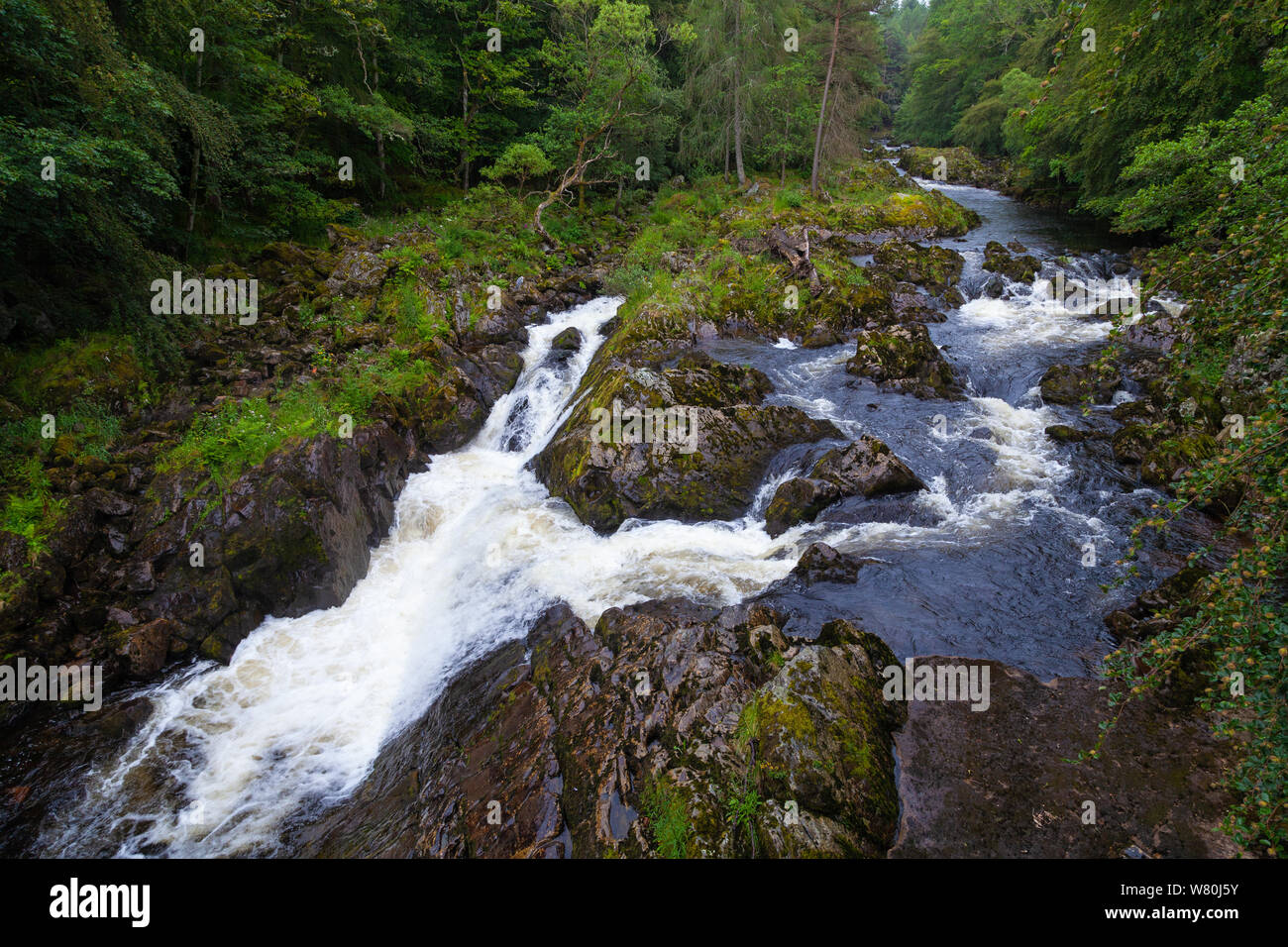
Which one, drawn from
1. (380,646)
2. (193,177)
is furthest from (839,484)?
(193,177)

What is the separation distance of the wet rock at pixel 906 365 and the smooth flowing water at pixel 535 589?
587 millimetres

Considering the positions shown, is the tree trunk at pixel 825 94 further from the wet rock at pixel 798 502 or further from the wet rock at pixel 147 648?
the wet rock at pixel 147 648

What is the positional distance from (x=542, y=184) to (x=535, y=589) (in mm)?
25159

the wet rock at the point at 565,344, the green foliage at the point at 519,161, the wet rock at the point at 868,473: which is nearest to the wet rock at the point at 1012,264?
the wet rock at the point at 868,473

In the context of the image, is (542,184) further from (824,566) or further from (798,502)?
(824,566)

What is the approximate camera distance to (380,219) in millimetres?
19812

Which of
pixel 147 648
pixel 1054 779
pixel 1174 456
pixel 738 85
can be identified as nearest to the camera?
pixel 1054 779

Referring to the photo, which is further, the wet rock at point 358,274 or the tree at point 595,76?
the tree at point 595,76

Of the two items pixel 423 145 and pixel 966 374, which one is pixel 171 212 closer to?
pixel 423 145

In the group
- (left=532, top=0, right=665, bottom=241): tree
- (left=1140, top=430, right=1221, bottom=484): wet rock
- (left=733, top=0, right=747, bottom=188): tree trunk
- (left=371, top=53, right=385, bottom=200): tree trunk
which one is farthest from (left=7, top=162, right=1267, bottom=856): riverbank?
(left=733, top=0, right=747, bottom=188): tree trunk

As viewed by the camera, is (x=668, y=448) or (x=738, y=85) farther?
(x=738, y=85)

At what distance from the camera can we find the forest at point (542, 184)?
3.76 m

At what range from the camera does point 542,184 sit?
91.1 ft
